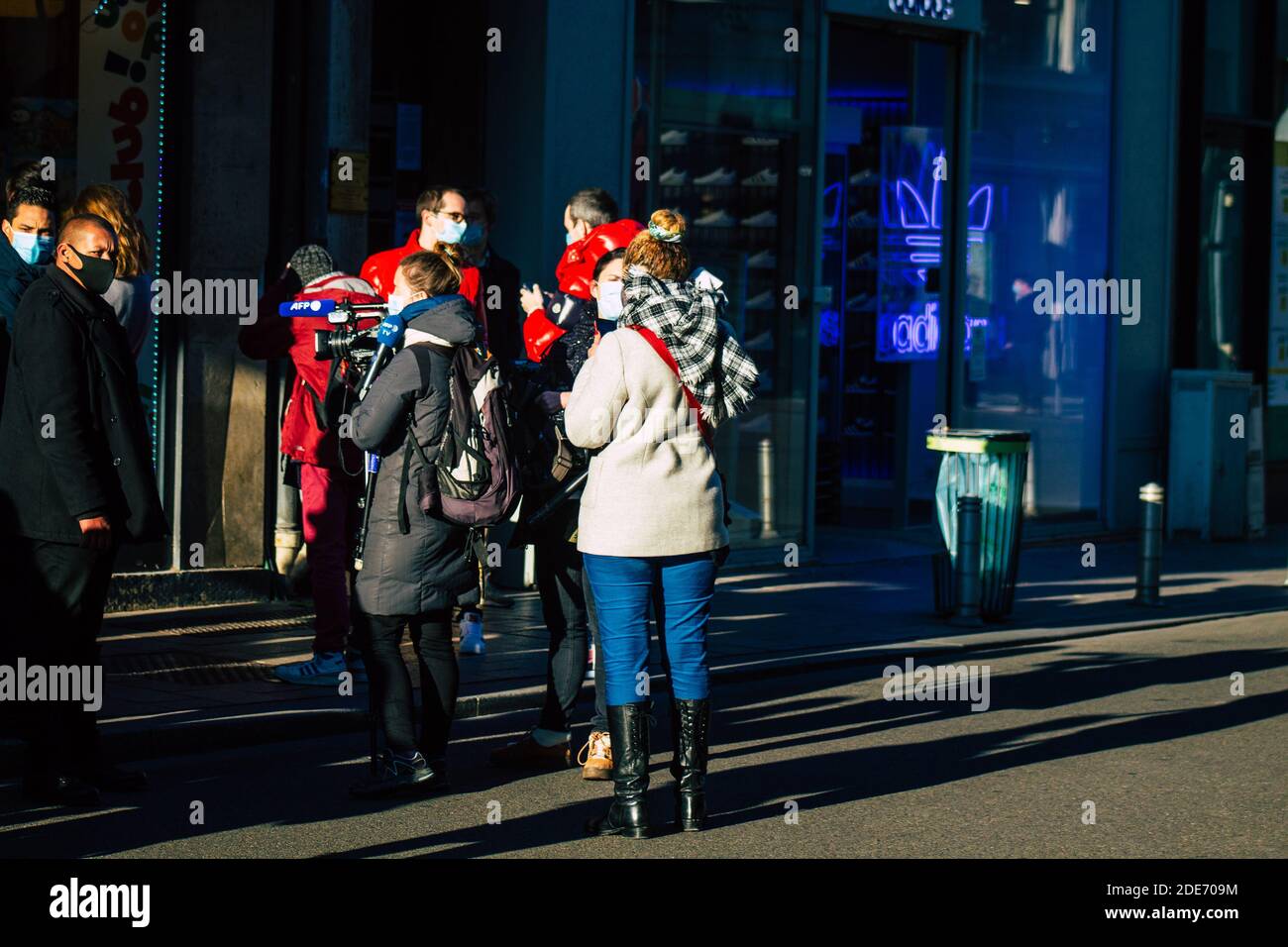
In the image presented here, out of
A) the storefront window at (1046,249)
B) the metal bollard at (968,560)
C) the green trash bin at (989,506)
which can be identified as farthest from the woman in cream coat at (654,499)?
the storefront window at (1046,249)

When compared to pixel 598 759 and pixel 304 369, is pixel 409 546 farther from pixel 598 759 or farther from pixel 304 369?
pixel 304 369

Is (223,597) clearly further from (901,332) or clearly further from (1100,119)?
(1100,119)

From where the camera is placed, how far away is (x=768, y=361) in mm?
13922

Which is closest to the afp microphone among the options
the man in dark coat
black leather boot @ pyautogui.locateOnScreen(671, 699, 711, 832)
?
the man in dark coat

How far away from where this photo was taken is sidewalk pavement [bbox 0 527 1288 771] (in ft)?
26.1

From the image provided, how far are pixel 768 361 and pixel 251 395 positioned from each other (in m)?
4.22

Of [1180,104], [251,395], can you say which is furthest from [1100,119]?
[251,395]

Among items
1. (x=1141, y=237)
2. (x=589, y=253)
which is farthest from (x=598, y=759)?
(x=1141, y=237)

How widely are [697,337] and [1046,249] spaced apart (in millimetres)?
10784

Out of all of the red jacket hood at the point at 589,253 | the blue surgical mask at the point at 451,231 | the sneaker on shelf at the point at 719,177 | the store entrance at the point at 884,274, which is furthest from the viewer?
the store entrance at the point at 884,274

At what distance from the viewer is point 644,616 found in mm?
6453

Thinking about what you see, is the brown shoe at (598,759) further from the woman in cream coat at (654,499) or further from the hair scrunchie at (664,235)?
the hair scrunchie at (664,235)

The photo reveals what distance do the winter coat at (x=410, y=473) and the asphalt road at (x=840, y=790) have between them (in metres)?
0.75

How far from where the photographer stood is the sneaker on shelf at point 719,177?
13403mm
